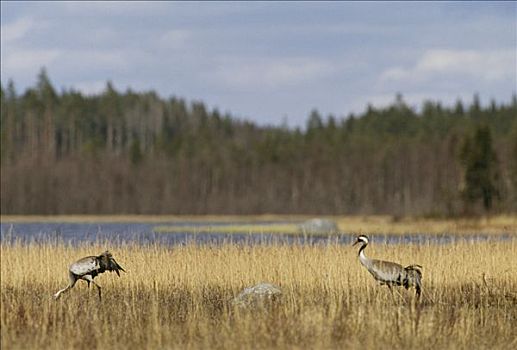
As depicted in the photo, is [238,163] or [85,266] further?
[238,163]

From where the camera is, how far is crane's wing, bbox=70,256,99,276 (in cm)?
1396

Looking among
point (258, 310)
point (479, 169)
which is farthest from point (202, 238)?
point (479, 169)

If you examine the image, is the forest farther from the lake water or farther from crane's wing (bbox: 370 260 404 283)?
crane's wing (bbox: 370 260 404 283)

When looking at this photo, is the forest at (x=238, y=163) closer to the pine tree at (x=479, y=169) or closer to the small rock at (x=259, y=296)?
the pine tree at (x=479, y=169)

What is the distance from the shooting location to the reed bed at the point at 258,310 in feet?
33.9

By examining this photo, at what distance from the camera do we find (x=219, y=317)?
12125 millimetres

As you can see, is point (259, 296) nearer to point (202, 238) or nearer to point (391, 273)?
point (391, 273)

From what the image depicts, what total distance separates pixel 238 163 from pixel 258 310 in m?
76.5

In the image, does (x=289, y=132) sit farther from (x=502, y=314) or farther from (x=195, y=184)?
(x=502, y=314)

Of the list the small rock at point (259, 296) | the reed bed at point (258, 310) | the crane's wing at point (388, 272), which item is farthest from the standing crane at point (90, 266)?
the crane's wing at point (388, 272)

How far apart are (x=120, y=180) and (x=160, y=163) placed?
7146mm

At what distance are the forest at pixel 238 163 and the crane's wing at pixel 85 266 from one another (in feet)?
145

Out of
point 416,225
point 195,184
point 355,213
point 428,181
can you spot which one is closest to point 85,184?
point 195,184

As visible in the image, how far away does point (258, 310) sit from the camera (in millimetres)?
12117
